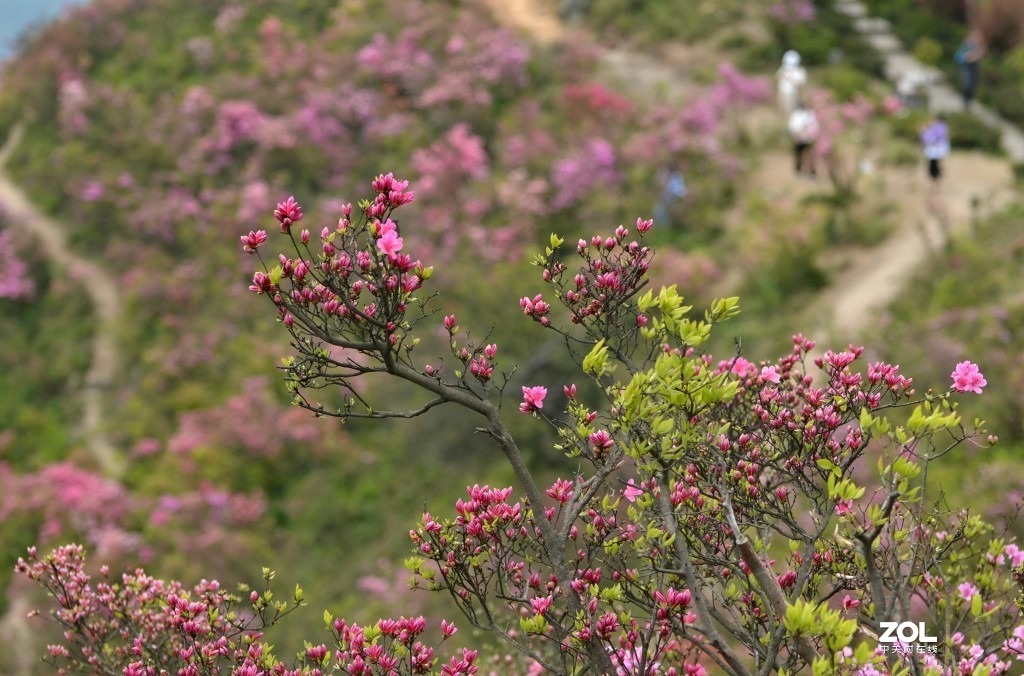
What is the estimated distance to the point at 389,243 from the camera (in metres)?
3.60

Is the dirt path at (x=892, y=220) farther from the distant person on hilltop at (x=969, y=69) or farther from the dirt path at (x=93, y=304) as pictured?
the dirt path at (x=93, y=304)

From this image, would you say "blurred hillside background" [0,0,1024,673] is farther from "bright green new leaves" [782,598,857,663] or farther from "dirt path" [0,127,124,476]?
"bright green new leaves" [782,598,857,663]

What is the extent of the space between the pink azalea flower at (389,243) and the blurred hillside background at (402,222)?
8.47 meters

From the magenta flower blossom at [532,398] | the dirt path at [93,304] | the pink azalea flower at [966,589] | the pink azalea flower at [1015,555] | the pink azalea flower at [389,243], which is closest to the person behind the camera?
the pink azalea flower at [389,243]

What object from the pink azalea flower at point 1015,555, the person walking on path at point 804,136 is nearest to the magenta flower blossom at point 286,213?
the pink azalea flower at point 1015,555

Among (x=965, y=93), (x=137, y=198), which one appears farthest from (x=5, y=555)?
(x=965, y=93)

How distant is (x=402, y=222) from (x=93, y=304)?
855 centimetres

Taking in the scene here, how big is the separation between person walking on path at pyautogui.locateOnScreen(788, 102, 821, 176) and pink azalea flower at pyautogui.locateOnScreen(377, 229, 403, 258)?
15.7 metres

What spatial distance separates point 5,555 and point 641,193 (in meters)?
14.3

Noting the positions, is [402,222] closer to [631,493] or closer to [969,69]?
[969,69]

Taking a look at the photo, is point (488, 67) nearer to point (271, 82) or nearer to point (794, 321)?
point (271, 82)

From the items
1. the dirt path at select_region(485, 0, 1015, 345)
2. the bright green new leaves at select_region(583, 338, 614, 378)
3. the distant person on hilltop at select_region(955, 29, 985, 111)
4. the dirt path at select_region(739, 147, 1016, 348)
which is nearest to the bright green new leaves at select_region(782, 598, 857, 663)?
the bright green new leaves at select_region(583, 338, 614, 378)

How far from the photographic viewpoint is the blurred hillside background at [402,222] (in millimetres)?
15047

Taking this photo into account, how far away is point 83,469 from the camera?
59.9 ft
